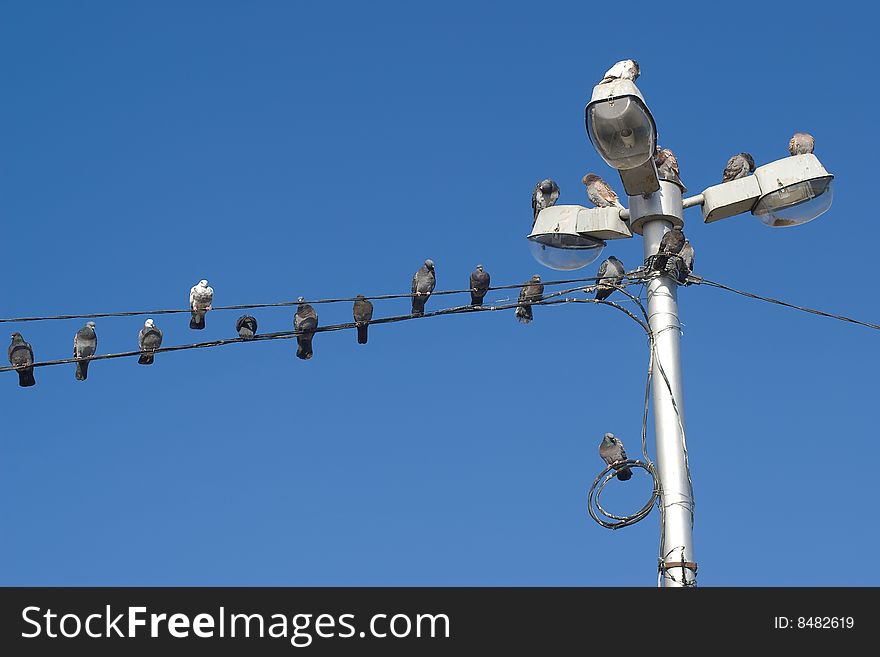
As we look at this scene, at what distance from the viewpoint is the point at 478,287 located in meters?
12.6

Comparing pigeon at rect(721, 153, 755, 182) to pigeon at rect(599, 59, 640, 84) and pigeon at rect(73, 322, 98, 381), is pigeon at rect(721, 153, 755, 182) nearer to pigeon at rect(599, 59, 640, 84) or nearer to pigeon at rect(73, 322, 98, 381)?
pigeon at rect(599, 59, 640, 84)

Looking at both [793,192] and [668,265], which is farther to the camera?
[793,192]

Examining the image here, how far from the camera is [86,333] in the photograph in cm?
1747

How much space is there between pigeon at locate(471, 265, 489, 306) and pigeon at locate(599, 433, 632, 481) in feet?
8.43

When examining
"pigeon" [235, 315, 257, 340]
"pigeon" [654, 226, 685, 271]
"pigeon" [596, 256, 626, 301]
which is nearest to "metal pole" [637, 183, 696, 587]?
"pigeon" [654, 226, 685, 271]

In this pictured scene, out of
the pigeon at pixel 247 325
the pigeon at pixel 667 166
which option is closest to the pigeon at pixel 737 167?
the pigeon at pixel 667 166

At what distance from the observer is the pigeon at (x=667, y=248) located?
9.95 metres

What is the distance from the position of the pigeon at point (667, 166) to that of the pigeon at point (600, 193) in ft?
1.87

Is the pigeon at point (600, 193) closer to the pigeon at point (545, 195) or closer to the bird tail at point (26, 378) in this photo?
the pigeon at point (545, 195)

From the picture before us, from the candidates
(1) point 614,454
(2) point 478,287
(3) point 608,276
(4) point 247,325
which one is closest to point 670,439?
(1) point 614,454

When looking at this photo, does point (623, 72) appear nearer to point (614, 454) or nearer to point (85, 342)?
point (614, 454)
